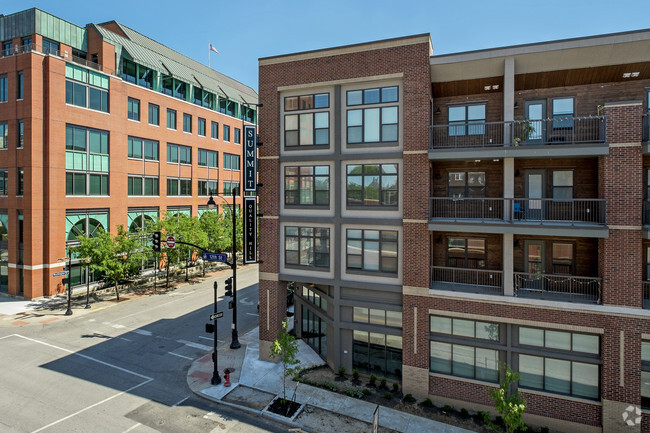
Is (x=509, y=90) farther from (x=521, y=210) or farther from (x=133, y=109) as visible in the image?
(x=133, y=109)

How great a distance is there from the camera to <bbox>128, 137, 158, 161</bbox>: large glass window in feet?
126

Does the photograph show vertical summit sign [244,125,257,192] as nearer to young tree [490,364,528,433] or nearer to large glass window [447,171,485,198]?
large glass window [447,171,485,198]

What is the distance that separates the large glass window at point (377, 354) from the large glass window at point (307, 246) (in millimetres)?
3957

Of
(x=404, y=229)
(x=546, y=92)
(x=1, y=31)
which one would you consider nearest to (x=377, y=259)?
(x=404, y=229)

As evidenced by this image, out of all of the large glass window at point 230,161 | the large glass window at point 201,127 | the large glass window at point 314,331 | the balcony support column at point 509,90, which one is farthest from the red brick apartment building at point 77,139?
the balcony support column at point 509,90

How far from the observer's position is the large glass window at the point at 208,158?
159ft

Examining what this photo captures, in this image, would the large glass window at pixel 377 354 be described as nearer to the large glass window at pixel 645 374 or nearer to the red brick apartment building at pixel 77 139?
the large glass window at pixel 645 374

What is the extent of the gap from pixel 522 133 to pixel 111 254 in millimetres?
29934

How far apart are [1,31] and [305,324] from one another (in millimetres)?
38977

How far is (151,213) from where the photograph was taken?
134ft

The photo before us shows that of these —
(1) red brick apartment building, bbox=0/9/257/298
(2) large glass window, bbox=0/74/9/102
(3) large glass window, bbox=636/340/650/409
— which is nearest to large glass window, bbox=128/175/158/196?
(1) red brick apartment building, bbox=0/9/257/298

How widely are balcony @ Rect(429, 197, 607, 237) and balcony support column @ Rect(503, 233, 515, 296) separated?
0.49 meters

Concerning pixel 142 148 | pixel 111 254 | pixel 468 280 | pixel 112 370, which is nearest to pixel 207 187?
pixel 142 148

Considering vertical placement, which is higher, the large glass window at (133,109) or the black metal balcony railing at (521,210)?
the large glass window at (133,109)
